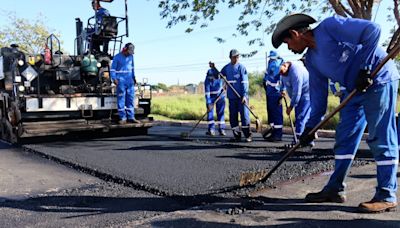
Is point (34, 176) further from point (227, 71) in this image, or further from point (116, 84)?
point (227, 71)

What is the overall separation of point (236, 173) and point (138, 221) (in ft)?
5.73

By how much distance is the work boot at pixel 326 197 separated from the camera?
132 inches

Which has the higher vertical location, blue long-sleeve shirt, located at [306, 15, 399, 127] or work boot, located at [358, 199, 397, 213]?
blue long-sleeve shirt, located at [306, 15, 399, 127]

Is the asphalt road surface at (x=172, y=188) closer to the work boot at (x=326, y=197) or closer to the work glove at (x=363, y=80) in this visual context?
the work boot at (x=326, y=197)

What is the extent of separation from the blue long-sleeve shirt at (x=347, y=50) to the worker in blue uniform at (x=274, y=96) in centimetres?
361

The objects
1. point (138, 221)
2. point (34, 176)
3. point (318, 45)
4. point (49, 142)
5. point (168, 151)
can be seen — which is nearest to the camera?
point (138, 221)

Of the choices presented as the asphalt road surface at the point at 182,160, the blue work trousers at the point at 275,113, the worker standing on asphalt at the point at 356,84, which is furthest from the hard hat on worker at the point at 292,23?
the blue work trousers at the point at 275,113

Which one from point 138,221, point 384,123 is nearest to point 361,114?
point 384,123

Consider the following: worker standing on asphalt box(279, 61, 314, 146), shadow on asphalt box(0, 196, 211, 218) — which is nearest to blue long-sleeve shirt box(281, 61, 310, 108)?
worker standing on asphalt box(279, 61, 314, 146)

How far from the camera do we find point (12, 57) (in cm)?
758

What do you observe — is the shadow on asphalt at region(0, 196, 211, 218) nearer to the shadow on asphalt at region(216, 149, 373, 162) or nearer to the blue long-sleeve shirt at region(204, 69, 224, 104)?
the shadow on asphalt at region(216, 149, 373, 162)

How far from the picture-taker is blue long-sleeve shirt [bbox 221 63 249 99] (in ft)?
24.1

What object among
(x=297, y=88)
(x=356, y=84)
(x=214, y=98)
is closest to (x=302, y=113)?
(x=297, y=88)

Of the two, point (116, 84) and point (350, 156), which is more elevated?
point (116, 84)
